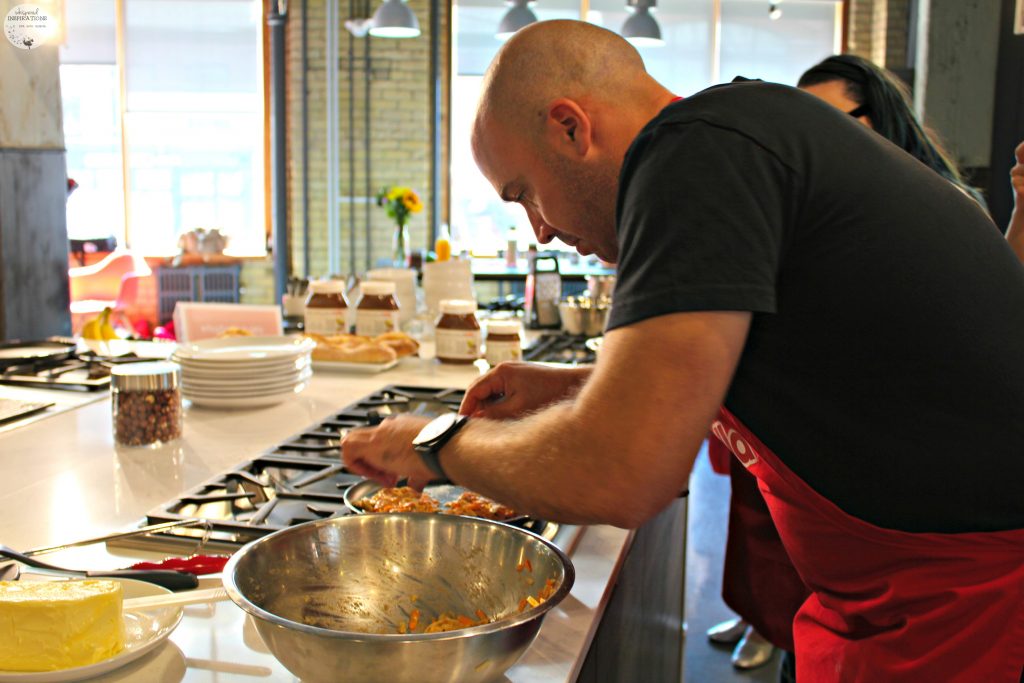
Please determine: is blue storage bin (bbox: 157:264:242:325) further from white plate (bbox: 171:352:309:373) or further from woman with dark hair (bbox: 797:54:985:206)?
woman with dark hair (bbox: 797:54:985:206)

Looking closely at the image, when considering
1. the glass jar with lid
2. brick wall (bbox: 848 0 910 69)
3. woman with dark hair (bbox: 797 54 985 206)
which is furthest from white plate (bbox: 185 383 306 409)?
brick wall (bbox: 848 0 910 69)

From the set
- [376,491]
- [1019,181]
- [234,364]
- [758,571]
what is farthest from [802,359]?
[758,571]

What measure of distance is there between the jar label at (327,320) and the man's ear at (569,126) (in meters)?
1.95

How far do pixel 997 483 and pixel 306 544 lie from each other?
2.60 ft

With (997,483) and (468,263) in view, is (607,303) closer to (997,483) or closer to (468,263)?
(468,263)

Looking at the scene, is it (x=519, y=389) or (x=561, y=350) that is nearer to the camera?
(x=519, y=389)

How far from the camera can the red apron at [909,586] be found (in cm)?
108

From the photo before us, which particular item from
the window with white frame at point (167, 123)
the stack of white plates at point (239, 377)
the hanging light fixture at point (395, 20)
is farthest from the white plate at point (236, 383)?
the window with white frame at point (167, 123)

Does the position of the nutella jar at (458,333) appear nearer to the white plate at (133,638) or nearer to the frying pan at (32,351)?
the frying pan at (32,351)

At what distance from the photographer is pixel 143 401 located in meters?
1.85

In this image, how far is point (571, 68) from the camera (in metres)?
1.16

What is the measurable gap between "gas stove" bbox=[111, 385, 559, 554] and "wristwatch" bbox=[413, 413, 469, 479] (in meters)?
0.29

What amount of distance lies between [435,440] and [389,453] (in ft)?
0.34
